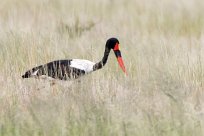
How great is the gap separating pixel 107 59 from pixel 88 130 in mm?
3175

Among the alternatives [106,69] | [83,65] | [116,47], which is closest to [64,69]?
[83,65]

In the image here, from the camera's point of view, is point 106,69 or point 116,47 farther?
point 116,47

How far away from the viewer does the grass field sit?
5.31m

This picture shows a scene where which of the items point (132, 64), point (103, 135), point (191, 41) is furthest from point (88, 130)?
point (191, 41)

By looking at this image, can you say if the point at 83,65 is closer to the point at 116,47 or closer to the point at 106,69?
the point at 106,69

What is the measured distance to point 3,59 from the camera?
27.0 feet

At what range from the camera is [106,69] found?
26.2ft

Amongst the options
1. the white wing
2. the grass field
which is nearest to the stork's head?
the grass field

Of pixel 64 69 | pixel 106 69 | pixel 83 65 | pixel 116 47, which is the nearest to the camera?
pixel 64 69

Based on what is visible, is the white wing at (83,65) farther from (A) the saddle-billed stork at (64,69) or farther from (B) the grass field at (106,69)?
(B) the grass field at (106,69)

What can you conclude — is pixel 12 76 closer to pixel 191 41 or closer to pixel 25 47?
pixel 25 47

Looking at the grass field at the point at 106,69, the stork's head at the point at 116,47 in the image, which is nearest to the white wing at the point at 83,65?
the grass field at the point at 106,69

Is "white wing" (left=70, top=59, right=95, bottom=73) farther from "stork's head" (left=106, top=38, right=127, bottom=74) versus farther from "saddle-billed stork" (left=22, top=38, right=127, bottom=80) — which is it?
"stork's head" (left=106, top=38, right=127, bottom=74)

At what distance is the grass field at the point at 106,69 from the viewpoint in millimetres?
5312
